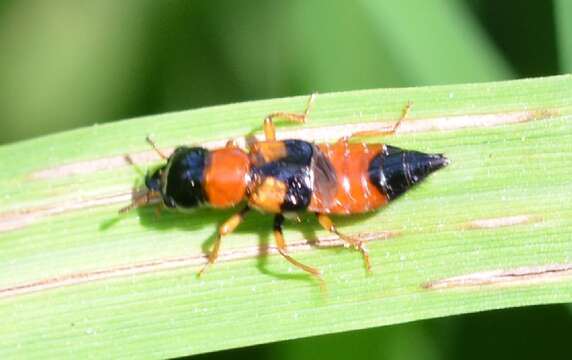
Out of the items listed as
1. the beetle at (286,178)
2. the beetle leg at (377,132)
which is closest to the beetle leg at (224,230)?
the beetle at (286,178)

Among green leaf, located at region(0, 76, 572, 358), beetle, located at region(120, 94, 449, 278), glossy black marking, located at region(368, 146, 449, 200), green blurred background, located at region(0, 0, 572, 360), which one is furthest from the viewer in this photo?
green blurred background, located at region(0, 0, 572, 360)

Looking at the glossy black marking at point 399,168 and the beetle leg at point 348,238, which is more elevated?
the glossy black marking at point 399,168

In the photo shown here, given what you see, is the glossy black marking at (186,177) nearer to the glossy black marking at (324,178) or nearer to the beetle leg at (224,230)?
the beetle leg at (224,230)

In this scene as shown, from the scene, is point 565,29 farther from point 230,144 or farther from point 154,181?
point 154,181

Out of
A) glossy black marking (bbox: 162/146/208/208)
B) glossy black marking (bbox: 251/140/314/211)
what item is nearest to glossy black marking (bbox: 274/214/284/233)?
glossy black marking (bbox: 251/140/314/211)

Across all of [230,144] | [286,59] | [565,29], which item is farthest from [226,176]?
[565,29]

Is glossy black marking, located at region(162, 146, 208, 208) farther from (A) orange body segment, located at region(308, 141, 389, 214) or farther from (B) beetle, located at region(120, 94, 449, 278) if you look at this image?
(A) orange body segment, located at region(308, 141, 389, 214)
